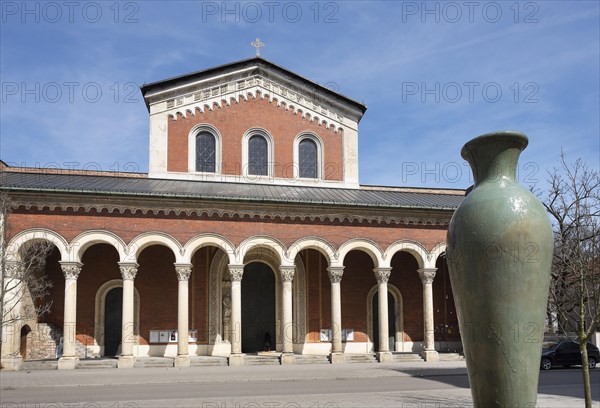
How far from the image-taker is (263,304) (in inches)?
1151

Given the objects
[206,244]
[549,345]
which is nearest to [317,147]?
[206,244]

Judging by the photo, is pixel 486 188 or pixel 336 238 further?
pixel 336 238

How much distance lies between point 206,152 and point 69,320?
34.6 ft

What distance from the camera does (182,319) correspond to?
24984 mm

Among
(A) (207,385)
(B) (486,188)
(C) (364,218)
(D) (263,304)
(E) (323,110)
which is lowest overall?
(A) (207,385)

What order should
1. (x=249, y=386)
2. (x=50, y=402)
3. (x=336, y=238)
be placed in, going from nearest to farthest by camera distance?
(x=50, y=402) < (x=249, y=386) < (x=336, y=238)

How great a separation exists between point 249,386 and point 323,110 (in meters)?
17.4

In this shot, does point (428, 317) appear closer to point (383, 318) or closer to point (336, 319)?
point (383, 318)

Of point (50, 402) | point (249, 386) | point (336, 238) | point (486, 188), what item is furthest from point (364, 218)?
point (486, 188)

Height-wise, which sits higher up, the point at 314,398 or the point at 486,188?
the point at 486,188

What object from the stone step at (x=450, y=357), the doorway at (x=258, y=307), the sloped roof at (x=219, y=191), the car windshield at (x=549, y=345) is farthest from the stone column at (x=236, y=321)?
the car windshield at (x=549, y=345)

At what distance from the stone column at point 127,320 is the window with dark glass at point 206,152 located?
23.9ft

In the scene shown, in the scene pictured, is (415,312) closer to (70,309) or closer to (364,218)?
(364,218)

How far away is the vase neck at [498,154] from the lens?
664cm
